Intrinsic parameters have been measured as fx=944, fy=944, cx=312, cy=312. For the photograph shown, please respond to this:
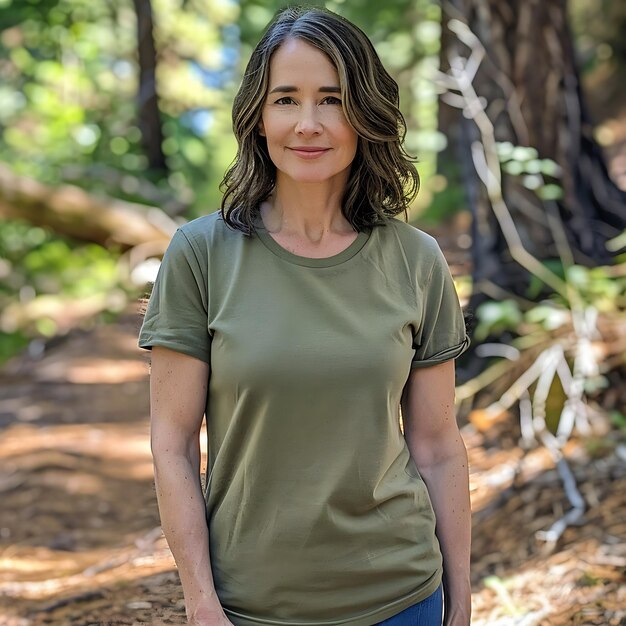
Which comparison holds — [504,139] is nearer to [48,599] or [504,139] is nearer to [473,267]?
[473,267]

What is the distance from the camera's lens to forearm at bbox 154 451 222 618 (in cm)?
177

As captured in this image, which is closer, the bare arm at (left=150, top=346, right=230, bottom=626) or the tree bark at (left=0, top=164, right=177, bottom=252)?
the bare arm at (left=150, top=346, right=230, bottom=626)

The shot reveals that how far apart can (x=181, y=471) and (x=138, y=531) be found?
3002 mm

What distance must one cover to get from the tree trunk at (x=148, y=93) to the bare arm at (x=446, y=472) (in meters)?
10.4

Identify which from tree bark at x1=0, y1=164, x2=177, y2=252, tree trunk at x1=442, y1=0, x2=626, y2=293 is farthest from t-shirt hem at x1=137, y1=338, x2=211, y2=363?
tree bark at x1=0, y1=164, x2=177, y2=252

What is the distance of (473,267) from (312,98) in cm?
346

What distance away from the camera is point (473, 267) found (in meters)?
5.18

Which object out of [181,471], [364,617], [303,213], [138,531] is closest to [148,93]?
[138,531]

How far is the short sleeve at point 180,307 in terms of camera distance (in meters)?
1.76

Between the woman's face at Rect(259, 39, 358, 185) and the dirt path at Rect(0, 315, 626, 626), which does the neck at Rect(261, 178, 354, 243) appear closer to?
the woman's face at Rect(259, 39, 358, 185)

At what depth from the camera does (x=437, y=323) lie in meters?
1.98

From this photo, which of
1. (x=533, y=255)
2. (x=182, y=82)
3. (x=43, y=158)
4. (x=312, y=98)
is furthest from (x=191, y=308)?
(x=182, y=82)

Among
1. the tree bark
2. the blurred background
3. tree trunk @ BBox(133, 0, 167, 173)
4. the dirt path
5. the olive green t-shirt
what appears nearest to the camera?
the olive green t-shirt

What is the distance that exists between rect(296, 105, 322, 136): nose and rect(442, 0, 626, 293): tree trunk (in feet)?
10.7
